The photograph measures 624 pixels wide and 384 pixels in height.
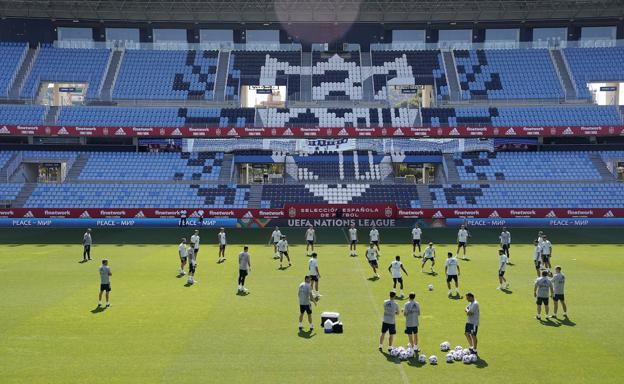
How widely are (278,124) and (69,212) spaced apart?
70.7 feet

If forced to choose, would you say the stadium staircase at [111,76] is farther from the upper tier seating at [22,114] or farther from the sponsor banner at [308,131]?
the sponsor banner at [308,131]

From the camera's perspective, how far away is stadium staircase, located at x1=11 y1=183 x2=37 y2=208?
153ft

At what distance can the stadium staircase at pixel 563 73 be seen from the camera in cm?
5662

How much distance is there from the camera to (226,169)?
52.7 metres

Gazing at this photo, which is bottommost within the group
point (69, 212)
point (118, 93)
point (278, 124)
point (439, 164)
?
point (69, 212)

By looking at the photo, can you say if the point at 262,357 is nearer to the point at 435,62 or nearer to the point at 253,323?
the point at 253,323

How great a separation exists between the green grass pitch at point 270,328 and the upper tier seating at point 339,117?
29.8 meters

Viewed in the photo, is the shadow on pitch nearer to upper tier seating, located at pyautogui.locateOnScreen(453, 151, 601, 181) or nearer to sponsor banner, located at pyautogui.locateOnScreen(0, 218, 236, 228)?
sponsor banner, located at pyautogui.locateOnScreen(0, 218, 236, 228)

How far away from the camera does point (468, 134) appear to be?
52719 mm

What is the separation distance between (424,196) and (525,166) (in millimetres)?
10989

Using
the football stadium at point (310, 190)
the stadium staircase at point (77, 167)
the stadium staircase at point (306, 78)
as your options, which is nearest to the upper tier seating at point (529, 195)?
the football stadium at point (310, 190)

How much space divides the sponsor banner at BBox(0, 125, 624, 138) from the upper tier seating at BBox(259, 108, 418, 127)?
4.23ft

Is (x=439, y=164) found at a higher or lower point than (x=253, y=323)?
higher

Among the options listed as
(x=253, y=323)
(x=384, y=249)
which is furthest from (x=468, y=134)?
(x=253, y=323)
